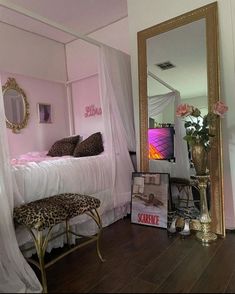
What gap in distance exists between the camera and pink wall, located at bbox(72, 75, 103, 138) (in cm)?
396

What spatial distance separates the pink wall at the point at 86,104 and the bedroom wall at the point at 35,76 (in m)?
0.24

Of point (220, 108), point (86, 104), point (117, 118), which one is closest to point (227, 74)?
point (220, 108)

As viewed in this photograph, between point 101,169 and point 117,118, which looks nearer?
point 101,169

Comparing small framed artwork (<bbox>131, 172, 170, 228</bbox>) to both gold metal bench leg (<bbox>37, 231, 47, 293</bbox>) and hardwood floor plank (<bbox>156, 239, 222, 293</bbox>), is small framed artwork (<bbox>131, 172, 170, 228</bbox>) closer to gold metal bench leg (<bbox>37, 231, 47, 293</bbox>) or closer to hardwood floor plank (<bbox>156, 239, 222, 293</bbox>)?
hardwood floor plank (<bbox>156, 239, 222, 293</bbox>)

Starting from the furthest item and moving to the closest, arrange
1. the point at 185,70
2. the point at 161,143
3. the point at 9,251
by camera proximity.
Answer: the point at 161,143, the point at 185,70, the point at 9,251

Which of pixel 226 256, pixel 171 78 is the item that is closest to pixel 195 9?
pixel 171 78

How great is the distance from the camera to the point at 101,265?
1884 millimetres

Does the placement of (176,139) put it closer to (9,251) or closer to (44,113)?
(9,251)

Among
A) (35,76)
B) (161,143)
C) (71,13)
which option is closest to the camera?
(161,143)

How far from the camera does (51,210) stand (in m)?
1.70

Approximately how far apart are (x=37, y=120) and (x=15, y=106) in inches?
15.9

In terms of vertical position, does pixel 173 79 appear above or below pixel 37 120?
above

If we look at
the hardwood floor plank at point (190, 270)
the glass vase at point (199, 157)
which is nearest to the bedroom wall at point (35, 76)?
the glass vase at point (199, 157)

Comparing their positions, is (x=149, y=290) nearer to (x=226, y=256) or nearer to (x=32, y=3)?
(x=226, y=256)
